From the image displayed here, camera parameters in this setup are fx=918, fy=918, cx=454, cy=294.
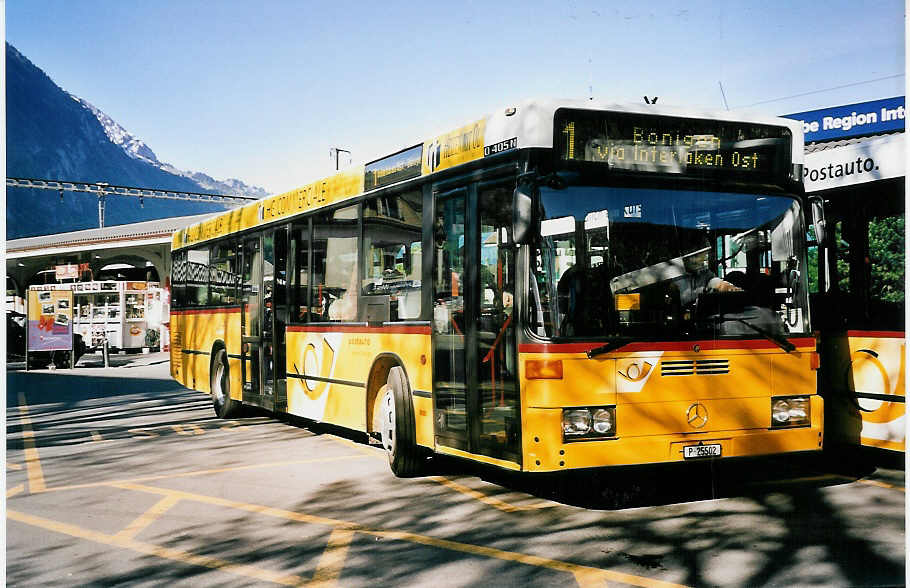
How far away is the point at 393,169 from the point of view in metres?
8.81

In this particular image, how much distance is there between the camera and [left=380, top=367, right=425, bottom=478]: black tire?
27.2ft

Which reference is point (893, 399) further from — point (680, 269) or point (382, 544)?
point (382, 544)

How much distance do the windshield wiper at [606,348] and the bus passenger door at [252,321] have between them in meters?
6.63

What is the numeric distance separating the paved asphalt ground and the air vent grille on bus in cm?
89

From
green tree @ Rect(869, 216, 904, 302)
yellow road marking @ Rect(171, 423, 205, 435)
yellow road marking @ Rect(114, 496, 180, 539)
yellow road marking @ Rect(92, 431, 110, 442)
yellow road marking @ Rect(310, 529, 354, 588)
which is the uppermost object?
green tree @ Rect(869, 216, 904, 302)

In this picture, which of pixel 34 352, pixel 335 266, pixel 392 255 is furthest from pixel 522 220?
pixel 34 352

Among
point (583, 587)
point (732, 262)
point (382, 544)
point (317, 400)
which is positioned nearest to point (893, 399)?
point (732, 262)

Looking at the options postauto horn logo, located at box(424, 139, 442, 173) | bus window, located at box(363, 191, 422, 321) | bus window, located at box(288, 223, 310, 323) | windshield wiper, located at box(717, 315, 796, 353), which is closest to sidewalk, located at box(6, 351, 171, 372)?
bus window, located at box(288, 223, 310, 323)

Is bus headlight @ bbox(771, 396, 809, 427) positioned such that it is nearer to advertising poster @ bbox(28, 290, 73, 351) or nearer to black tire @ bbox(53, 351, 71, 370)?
advertising poster @ bbox(28, 290, 73, 351)

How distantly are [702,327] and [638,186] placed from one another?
1.13 metres

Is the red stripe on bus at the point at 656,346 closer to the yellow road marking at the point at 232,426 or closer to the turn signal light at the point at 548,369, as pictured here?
the turn signal light at the point at 548,369

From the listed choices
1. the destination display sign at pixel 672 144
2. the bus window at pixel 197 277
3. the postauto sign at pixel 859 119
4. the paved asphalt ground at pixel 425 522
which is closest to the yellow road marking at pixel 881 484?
the paved asphalt ground at pixel 425 522

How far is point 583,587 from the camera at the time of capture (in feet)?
16.5

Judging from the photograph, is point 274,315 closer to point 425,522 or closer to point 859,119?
point 425,522
